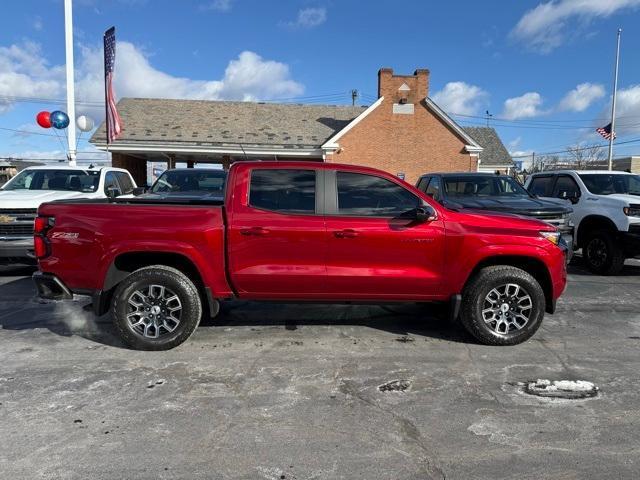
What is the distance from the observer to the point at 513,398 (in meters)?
3.89

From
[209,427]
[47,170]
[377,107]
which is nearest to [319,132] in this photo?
[377,107]

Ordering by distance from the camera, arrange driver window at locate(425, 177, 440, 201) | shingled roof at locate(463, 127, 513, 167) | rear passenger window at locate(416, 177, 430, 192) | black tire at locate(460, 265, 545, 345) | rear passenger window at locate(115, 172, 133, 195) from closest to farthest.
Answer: black tire at locate(460, 265, 545, 345) → driver window at locate(425, 177, 440, 201) → rear passenger window at locate(416, 177, 430, 192) → rear passenger window at locate(115, 172, 133, 195) → shingled roof at locate(463, 127, 513, 167)

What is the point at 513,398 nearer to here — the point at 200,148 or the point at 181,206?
the point at 181,206

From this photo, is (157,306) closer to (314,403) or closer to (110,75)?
(314,403)

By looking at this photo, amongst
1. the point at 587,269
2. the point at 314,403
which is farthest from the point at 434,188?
the point at 314,403

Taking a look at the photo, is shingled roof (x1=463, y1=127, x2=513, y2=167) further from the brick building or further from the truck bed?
the truck bed

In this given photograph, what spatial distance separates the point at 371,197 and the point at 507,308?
5.86ft

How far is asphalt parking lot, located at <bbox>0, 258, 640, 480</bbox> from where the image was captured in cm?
299

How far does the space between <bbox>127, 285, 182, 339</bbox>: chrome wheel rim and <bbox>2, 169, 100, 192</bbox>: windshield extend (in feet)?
18.0

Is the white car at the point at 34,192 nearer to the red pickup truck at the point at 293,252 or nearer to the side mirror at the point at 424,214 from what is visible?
the red pickup truck at the point at 293,252

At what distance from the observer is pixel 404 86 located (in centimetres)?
2534

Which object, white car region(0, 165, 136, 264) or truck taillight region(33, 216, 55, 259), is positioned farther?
white car region(0, 165, 136, 264)

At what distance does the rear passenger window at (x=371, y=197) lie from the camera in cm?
488

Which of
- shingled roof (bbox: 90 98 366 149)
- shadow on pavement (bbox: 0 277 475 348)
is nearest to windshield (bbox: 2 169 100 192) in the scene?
shadow on pavement (bbox: 0 277 475 348)
